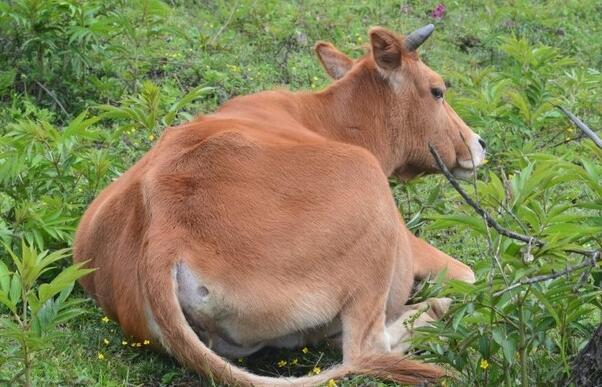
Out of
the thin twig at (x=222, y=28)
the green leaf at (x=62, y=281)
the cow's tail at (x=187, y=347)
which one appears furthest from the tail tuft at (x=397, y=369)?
the thin twig at (x=222, y=28)

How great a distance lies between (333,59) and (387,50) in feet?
2.07

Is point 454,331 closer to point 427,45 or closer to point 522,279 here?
point 522,279

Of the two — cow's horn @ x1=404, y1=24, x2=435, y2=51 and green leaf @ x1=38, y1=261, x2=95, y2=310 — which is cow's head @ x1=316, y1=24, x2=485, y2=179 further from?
green leaf @ x1=38, y1=261, x2=95, y2=310

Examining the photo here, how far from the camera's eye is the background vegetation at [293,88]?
171 inches

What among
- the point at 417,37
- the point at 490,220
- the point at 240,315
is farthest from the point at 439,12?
the point at 490,220

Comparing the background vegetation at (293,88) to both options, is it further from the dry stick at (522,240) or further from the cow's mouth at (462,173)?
the cow's mouth at (462,173)

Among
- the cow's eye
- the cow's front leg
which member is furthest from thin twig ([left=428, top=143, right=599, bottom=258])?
the cow's eye

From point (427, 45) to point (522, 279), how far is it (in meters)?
A: 7.09

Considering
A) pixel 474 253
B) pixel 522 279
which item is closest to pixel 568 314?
pixel 522 279

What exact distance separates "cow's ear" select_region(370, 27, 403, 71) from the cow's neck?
0.18 m

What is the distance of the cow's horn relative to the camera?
6684mm

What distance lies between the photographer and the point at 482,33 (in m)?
11.3

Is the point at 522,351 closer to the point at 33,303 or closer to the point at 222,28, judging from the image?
the point at 33,303

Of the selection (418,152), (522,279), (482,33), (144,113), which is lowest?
(482,33)
